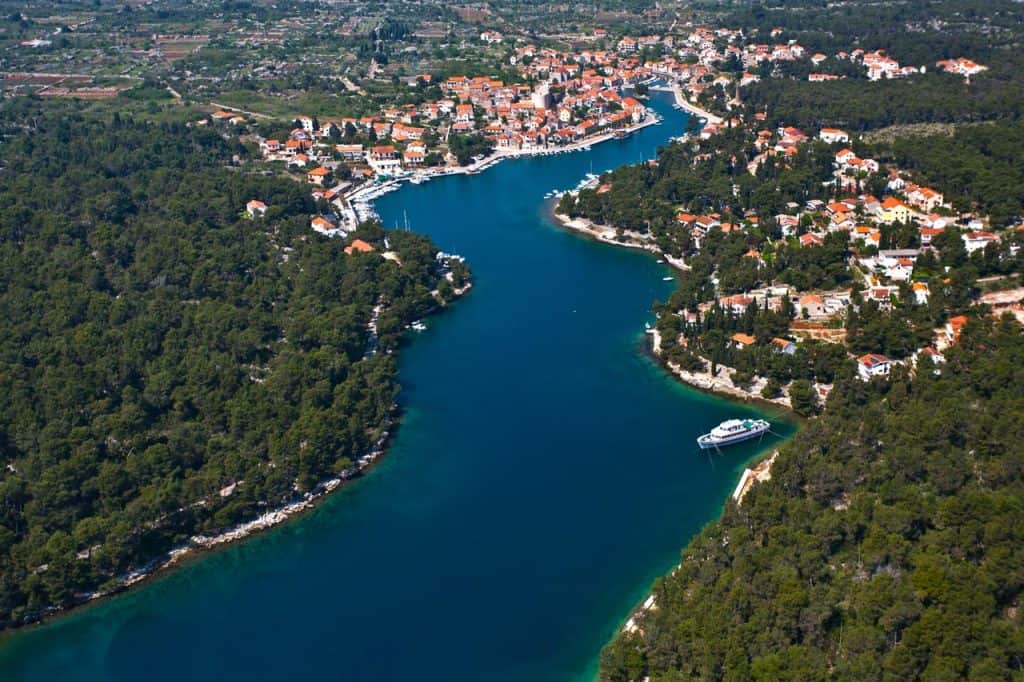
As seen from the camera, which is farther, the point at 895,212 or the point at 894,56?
the point at 894,56

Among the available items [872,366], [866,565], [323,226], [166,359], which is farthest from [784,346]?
[323,226]

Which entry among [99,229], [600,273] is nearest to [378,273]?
[600,273]

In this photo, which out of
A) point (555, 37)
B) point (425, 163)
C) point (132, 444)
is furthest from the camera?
point (555, 37)

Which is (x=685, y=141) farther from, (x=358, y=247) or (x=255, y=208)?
(x=255, y=208)

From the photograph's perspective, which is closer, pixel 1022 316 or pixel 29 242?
pixel 1022 316

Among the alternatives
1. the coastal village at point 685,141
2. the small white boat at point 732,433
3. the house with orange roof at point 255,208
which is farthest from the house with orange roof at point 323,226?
the small white boat at point 732,433

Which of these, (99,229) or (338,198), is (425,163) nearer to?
(338,198)

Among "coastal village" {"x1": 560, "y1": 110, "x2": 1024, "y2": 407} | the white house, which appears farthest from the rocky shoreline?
the white house
